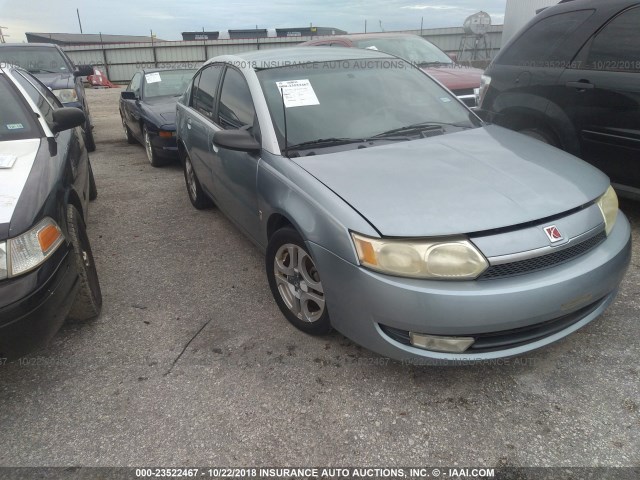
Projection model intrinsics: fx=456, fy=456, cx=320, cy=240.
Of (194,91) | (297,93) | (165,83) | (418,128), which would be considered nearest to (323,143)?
(297,93)

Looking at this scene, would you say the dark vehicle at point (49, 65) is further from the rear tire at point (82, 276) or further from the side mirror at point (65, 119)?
the rear tire at point (82, 276)

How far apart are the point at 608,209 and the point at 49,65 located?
9.21 m

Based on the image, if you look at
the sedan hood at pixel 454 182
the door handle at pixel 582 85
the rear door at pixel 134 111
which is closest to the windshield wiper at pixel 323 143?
the sedan hood at pixel 454 182

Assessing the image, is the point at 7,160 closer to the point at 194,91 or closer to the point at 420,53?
the point at 194,91

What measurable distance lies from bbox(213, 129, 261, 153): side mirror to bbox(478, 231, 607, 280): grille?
155 centimetres

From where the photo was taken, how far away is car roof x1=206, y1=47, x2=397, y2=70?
3250 mm

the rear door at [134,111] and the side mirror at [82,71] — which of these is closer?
the rear door at [134,111]

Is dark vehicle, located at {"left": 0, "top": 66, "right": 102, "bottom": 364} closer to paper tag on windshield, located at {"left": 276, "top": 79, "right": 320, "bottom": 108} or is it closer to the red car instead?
paper tag on windshield, located at {"left": 276, "top": 79, "right": 320, "bottom": 108}

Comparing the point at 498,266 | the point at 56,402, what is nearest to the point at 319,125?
the point at 498,266

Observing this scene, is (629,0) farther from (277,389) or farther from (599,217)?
(277,389)

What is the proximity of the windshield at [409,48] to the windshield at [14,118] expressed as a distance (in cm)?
514

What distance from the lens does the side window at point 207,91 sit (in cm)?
381

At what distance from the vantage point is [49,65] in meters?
8.27

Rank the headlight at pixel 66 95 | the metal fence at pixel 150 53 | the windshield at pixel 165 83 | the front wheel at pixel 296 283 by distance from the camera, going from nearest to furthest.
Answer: the front wheel at pixel 296 283 → the headlight at pixel 66 95 → the windshield at pixel 165 83 → the metal fence at pixel 150 53
